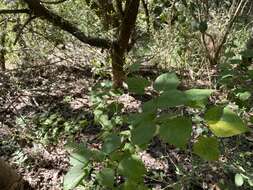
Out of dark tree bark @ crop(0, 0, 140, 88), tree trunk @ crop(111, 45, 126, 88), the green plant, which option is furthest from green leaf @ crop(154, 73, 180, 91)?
tree trunk @ crop(111, 45, 126, 88)

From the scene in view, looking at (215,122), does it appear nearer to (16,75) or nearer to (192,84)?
(192,84)

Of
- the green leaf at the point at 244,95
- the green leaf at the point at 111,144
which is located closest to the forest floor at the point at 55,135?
the green leaf at the point at 244,95

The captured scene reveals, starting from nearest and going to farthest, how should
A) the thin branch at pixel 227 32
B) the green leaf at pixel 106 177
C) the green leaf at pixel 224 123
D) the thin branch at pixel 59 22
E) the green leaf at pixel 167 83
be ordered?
the green leaf at pixel 224 123
the green leaf at pixel 167 83
the green leaf at pixel 106 177
the thin branch at pixel 59 22
the thin branch at pixel 227 32

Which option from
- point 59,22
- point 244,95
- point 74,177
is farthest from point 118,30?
point 74,177

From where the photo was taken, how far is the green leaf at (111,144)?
3.21 feet

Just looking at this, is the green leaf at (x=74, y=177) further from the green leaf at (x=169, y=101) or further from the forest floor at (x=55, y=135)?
the forest floor at (x=55, y=135)

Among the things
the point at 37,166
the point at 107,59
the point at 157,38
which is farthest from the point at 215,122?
the point at 157,38

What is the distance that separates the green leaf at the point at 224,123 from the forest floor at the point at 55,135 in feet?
4.67

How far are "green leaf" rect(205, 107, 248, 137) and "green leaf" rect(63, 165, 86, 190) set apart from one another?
396mm

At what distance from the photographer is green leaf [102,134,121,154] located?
38.6 inches

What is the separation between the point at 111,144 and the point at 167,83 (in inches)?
9.6

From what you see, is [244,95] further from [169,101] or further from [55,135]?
[55,135]

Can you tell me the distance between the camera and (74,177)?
38.7 inches

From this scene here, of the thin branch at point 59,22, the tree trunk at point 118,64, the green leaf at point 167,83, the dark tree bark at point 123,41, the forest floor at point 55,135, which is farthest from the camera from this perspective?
the tree trunk at point 118,64
